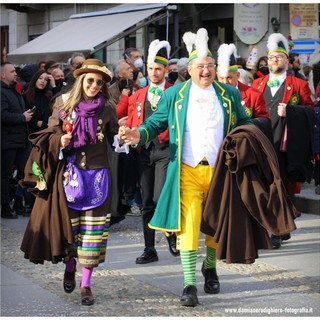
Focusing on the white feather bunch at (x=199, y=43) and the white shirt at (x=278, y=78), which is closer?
the white feather bunch at (x=199, y=43)

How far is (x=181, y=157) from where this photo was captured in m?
6.70

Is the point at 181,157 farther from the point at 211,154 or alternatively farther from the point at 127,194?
the point at 127,194

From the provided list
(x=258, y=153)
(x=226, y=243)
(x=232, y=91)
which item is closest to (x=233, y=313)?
(x=226, y=243)

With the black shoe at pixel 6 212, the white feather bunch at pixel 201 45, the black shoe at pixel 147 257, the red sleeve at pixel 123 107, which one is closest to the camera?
the white feather bunch at pixel 201 45

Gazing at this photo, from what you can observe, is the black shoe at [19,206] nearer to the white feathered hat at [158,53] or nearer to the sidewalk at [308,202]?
the sidewalk at [308,202]

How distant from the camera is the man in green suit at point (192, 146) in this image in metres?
6.66

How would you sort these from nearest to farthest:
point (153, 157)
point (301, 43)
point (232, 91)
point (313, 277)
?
point (232, 91) < point (313, 277) < point (153, 157) < point (301, 43)

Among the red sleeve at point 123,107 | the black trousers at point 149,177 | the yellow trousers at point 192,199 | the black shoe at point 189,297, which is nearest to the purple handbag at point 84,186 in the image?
the yellow trousers at point 192,199

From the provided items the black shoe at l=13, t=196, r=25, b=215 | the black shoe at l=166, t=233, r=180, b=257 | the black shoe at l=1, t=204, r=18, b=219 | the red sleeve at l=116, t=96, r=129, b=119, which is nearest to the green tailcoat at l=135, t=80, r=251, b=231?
the black shoe at l=166, t=233, r=180, b=257

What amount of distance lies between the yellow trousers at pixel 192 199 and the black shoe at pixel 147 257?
1632 mm

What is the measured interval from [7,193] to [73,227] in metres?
4.91

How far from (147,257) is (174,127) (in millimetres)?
1977

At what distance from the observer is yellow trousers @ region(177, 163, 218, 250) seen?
6652 millimetres

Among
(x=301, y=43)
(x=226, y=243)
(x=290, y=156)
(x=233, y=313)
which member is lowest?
(x=233, y=313)
